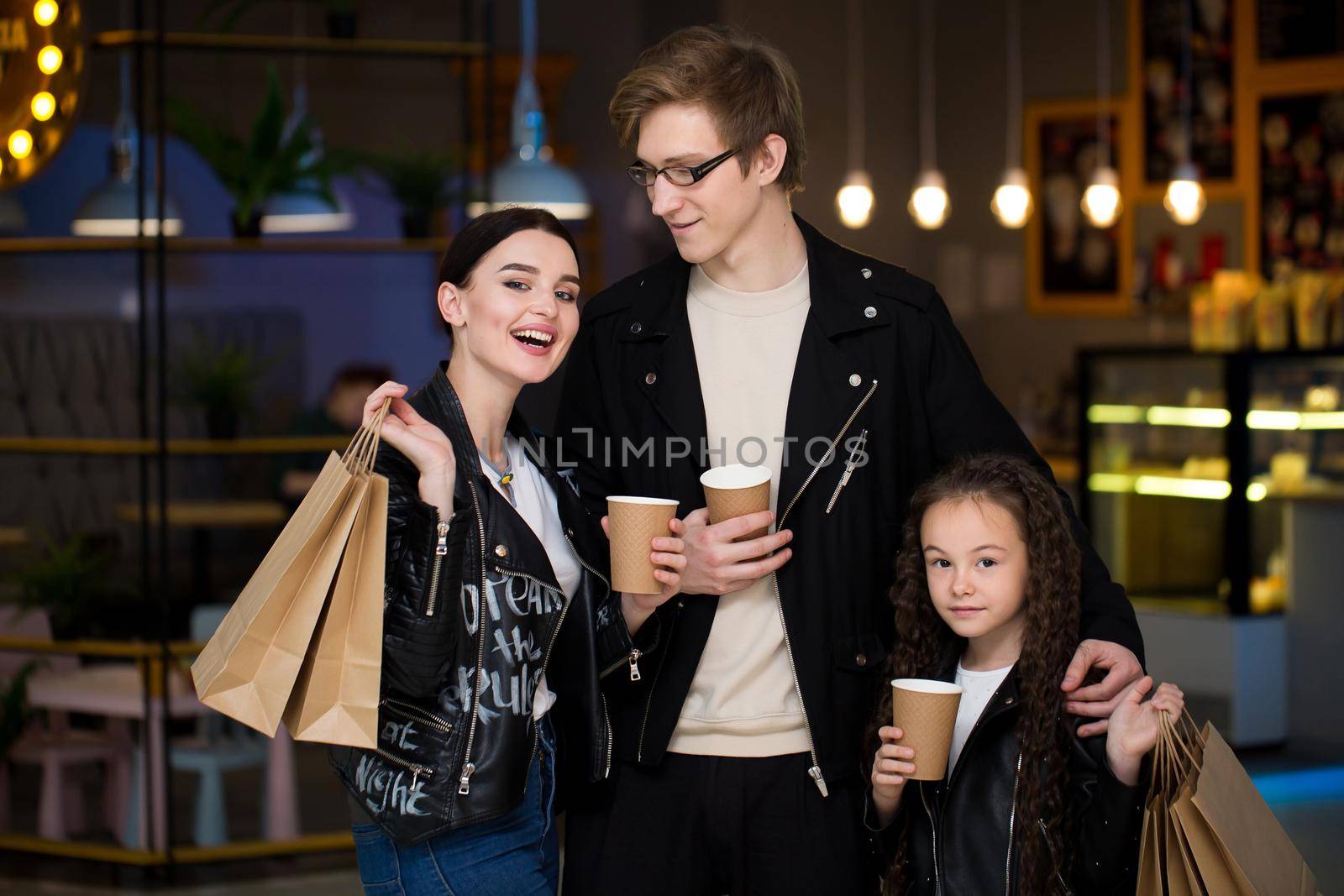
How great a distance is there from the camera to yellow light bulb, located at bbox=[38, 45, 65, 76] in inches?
105

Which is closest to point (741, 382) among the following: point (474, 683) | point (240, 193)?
point (474, 683)

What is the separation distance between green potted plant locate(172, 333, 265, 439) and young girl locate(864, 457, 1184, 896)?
3.48m

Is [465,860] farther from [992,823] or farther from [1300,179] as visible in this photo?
[1300,179]

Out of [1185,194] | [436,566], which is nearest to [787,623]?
[436,566]

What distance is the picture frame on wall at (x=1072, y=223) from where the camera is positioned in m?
9.73

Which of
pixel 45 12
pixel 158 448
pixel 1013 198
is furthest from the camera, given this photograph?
pixel 1013 198

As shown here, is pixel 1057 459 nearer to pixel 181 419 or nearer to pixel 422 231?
pixel 422 231

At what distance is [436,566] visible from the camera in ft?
5.70

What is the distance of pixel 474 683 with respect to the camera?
6.00ft

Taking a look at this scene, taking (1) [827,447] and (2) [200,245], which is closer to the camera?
(1) [827,447]

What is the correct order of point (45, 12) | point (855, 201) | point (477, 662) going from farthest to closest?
point (855, 201)
point (45, 12)
point (477, 662)

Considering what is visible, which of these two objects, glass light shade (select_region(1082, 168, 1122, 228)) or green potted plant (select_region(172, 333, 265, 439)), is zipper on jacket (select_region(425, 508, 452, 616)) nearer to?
green potted plant (select_region(172, 333, 265, 439))

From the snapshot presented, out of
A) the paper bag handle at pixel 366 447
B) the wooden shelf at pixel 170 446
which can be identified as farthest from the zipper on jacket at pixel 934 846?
the wooden shelf at pixel 170 446

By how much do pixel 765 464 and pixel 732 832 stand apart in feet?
1.73
